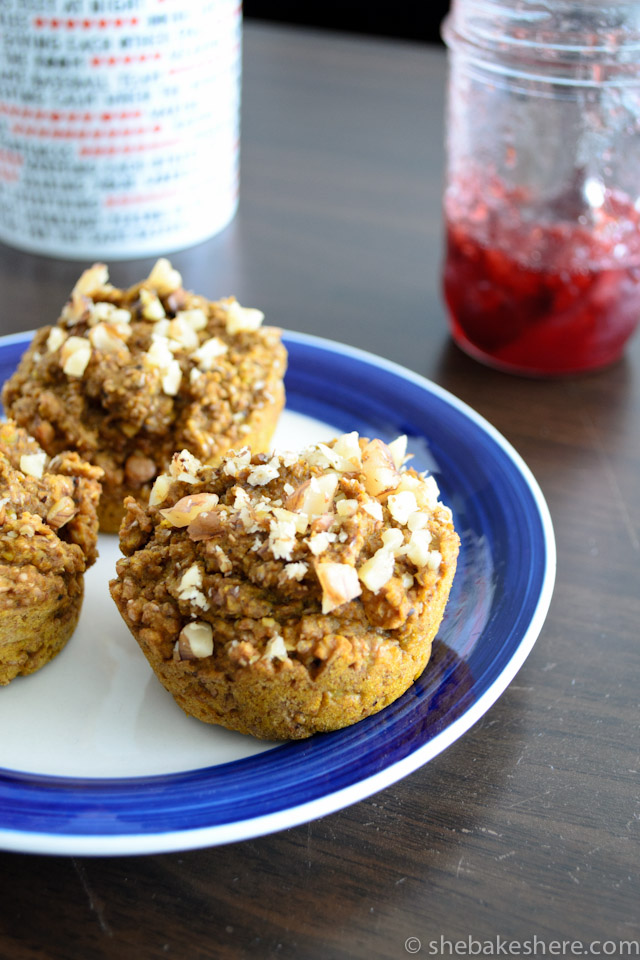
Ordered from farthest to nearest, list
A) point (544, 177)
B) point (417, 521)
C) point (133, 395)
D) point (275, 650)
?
point (544, 177) < point (133, 395) < point (417, 521) < point (275, 650)

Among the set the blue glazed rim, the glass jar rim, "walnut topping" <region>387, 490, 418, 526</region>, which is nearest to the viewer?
the blue glazed rim

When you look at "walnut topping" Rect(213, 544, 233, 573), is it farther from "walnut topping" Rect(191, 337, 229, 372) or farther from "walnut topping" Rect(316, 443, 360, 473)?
"walnut topping" Rect(191, 337, 229, 372)

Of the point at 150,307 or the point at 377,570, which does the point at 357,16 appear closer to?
the point at 150,307

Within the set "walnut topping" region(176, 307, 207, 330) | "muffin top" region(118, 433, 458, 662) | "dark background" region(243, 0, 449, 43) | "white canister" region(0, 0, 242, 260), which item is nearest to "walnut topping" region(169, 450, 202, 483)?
"muffin top" region(118, 433, 458, 662)

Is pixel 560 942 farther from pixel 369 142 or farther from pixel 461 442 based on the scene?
pixel 369 142

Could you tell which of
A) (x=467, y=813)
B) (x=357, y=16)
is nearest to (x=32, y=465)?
(x=467, y=813)

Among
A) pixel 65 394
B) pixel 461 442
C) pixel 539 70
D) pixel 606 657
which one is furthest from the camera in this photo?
pixel 539 70

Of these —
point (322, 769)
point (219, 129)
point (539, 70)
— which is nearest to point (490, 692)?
point (322, 769)
